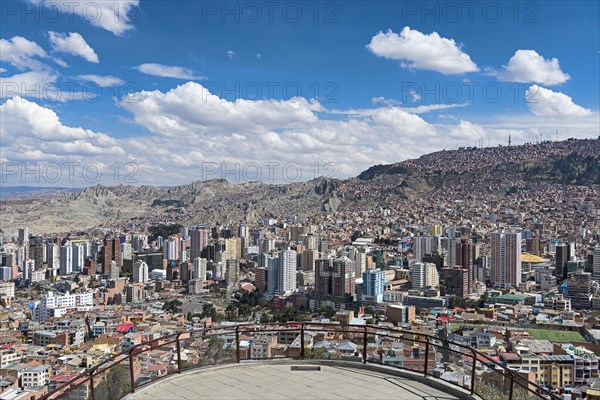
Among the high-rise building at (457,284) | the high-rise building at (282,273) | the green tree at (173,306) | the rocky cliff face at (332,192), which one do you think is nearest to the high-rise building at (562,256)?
the high-rise building at (457,284)

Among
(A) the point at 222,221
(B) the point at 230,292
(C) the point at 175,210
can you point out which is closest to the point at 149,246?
(B) the point at 230,292

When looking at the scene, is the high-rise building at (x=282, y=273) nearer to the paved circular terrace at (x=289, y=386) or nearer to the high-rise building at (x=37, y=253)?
the high-rise building at (x=37, y=253)

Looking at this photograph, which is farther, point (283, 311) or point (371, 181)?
point (371, 181)

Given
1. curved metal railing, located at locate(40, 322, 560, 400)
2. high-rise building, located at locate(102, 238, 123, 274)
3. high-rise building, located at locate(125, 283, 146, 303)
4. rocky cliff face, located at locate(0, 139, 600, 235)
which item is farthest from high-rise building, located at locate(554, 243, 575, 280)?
rocky cliff face, located at locate(0, 139, 600, 235)

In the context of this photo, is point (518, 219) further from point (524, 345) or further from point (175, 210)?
point (175, 210)

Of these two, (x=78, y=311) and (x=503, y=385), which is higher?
(x=503, y=385)

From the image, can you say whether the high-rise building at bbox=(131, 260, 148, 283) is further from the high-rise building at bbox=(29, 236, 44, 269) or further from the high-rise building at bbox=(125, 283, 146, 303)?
the high-rise building at bbox=(29, 236, 44, 269)
